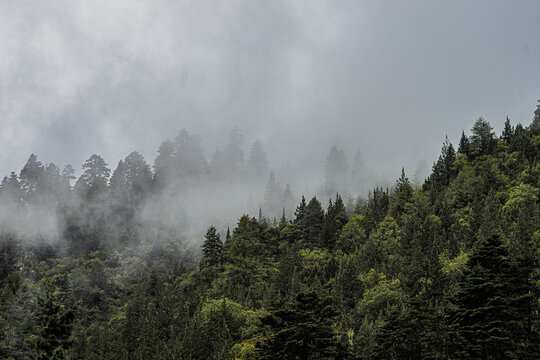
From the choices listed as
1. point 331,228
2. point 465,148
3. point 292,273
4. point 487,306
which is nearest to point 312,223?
point 331,228

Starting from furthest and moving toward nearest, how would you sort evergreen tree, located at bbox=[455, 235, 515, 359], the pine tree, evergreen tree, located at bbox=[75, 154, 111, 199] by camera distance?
evergreen tree, located at bbox=[75, 154, 111, 199] → the pine tree → evergreen tree, located at bbox=[455, 235, 515, 359]

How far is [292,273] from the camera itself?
222 ft

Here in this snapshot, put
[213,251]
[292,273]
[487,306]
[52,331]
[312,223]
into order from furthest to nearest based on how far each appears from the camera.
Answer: [312,223] < [213,251] < [292,273] < [487,306] < [52,331]

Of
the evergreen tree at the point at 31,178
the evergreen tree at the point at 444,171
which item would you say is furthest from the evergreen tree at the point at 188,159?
the evergreen tree at the point at 444,171

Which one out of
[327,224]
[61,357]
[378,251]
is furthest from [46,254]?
[61,357]

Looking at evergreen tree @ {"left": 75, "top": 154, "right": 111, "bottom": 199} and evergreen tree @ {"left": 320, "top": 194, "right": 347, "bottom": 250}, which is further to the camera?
evergreen tree @ {"left": 75, "top": 154, "right": 111, "bottom": 199}

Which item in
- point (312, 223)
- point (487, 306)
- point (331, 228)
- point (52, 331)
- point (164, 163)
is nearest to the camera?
point (52, 331)

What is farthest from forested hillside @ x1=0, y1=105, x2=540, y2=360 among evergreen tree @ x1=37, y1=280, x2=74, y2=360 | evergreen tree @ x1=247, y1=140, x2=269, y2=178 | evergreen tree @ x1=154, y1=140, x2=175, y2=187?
evergreen tree @ x1=247, y1=140, x2=269, y2=178

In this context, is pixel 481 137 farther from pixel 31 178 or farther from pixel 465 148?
pixel 31 178

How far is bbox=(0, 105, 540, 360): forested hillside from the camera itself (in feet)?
105

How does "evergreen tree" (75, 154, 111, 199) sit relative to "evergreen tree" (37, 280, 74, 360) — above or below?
above

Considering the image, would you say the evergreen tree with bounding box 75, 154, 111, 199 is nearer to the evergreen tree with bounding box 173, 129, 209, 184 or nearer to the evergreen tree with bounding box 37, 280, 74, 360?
the evergreen tree with bounding box 173, 129, 209, 184

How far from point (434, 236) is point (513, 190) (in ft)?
53.2

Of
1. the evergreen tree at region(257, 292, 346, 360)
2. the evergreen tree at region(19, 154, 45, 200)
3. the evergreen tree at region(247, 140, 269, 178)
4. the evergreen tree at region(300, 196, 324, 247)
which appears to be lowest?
the evergreen tree at region(257, 292, 346, 360)
